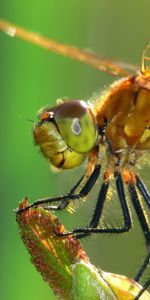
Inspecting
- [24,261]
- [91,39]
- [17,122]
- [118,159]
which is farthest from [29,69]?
[91,39]

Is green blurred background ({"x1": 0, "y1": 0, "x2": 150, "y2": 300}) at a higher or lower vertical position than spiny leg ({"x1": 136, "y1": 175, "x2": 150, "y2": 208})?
higher

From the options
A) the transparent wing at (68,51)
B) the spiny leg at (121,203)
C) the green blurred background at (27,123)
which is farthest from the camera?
the green blurred background at (27,123)

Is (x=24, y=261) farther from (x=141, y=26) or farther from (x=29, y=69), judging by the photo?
(x=141, y=26)

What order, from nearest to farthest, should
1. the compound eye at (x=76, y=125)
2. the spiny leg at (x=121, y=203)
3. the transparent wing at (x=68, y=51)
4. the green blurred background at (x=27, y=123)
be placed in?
the transparent wing at (x=68, y=51) → the compound eye at (x=76, y=125) → the spiny leg at (x=121, y=203) → the green blurred background at (x=27, y=123)

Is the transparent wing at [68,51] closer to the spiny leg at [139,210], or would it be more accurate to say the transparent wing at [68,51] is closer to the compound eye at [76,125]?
the compound eye at [76,125]

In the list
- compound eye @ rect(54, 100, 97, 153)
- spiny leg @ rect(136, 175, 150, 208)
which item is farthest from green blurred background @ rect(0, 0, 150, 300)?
compound eye @ rect(54, 100, 97, 153)

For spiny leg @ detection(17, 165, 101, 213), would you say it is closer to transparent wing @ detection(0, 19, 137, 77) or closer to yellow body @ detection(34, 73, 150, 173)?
yellow body @ detection(34, 73, 150, 173)

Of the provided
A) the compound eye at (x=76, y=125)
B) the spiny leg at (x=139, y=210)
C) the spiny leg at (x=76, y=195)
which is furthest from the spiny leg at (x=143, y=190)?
the compound eye at (x=76, y=125)
